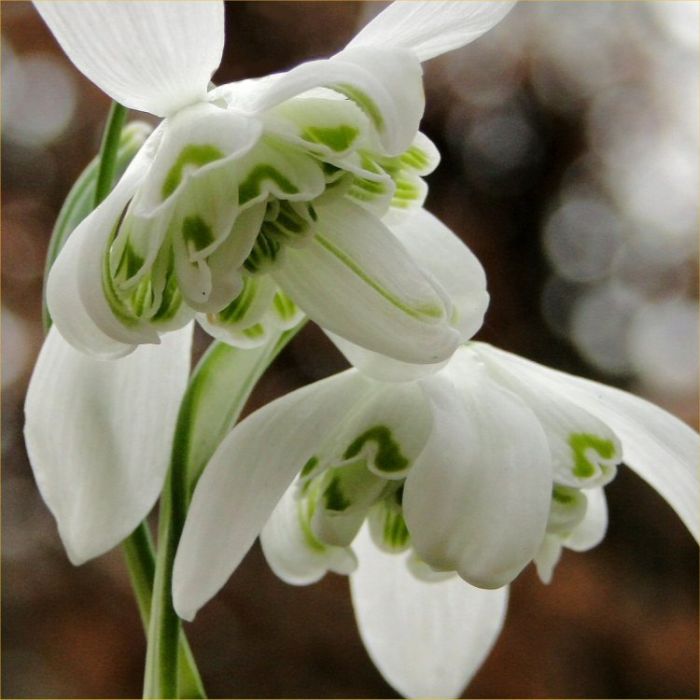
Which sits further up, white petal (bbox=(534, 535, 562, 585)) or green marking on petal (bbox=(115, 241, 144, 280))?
green marking on petal (bbox=(115, 241, 144, 280))

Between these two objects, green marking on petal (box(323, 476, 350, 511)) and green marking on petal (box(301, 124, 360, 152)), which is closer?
green marking on petal (box(301, 124, 360, 152))

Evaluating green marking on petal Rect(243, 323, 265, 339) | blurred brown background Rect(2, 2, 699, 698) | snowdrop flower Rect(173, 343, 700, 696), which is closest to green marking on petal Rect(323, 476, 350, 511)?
snowdrop flower Rect(173, 343, 700, 696)

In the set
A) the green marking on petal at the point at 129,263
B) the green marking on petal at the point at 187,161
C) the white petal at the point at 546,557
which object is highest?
the green marking on petal at the point at 187,161

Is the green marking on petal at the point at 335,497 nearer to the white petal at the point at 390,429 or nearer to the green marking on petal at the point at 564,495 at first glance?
the white petal at the point at 390,429

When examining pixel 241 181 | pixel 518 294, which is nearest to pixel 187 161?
pixel 241 181

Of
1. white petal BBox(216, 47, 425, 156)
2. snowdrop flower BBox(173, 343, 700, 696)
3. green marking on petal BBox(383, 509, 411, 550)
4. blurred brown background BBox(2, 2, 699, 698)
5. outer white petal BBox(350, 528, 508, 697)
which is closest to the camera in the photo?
white petal BBox(216, 47, 425, 156)

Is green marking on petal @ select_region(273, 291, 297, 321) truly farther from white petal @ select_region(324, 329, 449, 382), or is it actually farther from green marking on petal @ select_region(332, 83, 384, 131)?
green marking on petal @ select_region(332, 83, 384, 131)

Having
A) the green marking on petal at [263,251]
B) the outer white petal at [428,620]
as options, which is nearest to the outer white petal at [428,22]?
the green marking on petal at [263,251]
